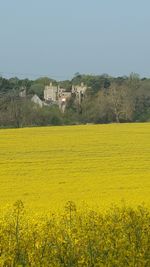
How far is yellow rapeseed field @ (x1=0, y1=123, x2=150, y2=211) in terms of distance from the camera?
14.8 m

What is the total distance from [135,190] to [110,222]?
8.91 metres

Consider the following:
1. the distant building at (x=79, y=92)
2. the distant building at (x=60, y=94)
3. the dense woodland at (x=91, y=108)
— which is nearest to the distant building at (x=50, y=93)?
the distant building at (x=60, y=94)

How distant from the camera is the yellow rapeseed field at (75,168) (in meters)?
14.8

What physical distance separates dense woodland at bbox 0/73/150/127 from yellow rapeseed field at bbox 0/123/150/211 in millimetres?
22359

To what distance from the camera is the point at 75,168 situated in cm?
2283

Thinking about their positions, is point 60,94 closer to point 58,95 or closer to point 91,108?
point 58,95

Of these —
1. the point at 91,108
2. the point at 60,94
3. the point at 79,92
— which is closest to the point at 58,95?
the point at 60,94

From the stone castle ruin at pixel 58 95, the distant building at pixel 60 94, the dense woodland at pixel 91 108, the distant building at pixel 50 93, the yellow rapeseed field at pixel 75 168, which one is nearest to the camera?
the yellow rapeseed field at pixel 75 168

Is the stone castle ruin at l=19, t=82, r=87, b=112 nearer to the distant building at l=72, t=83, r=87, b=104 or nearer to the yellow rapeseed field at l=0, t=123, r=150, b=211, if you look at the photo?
the distant building at l=72, t=83, r=87, b=104

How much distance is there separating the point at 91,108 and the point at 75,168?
152 feet

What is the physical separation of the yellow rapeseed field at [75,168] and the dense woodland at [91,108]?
880 inches

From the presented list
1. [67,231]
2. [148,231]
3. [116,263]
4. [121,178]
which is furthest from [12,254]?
[121,178]

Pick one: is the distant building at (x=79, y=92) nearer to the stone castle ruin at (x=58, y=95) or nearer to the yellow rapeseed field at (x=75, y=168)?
the stone castle ruin at (x=58, y=95)

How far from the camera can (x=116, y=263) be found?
6.29 m
